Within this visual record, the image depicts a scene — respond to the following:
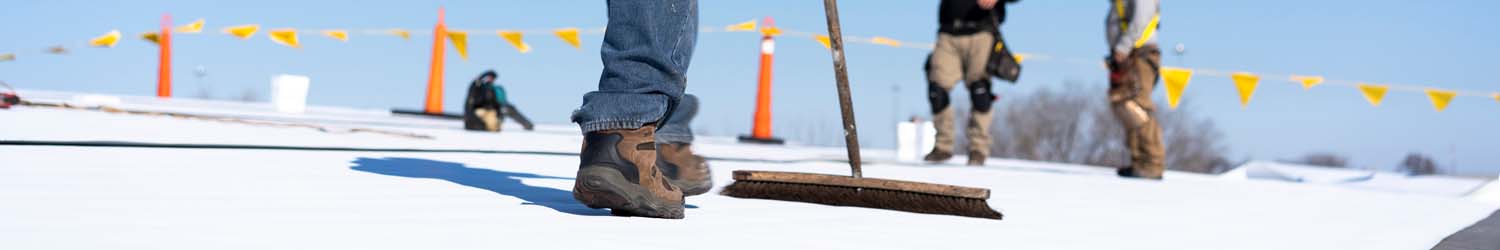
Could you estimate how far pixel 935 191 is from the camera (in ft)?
8.77

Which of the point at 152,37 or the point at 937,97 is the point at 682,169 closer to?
the point at 937,97

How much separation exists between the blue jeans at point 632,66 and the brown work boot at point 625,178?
1.0 inches

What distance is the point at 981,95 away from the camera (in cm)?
695

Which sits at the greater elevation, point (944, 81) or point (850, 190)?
point (944, 81)

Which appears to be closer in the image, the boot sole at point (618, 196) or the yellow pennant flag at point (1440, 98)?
the boot sole at point (618, 196)

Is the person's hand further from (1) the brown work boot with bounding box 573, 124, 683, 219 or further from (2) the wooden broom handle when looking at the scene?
(1) the brown work boot with bounding box 573, 124, 683, 219

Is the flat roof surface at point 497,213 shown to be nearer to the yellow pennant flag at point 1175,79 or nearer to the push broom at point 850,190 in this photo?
the push broom at point 850,190

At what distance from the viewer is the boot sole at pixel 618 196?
7.33ft

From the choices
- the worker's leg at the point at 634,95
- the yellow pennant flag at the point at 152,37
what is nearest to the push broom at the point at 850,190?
the worker's leg at the point at 634,95

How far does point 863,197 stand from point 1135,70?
137 inches

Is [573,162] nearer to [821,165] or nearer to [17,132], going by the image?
[821,165]

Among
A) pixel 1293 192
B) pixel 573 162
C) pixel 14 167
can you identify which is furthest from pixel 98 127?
pixel 1293 192

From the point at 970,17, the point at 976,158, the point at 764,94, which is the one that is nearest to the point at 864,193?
the point at 976,158

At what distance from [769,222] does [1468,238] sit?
127cm
